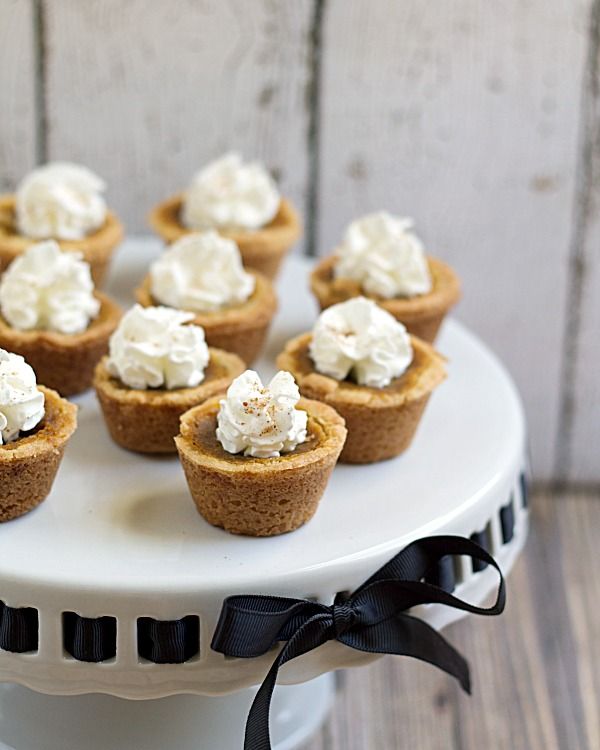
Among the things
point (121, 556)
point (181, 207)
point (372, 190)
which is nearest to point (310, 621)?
point (121, 556)

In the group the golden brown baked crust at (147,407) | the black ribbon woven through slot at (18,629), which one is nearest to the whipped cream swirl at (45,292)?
the golden brown baked crust at (147,407)

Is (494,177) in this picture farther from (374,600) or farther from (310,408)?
(374,600)

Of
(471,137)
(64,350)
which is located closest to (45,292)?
(64,350)

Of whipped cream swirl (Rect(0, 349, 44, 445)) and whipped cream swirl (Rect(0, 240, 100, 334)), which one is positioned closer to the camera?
whipped cream swirl (Rect(0, 349, 44, 445))

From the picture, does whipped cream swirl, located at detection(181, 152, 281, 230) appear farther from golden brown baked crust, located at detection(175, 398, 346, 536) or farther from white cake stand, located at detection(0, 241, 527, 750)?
golden brown baked crust, located at detection(175, 398, 346, 536)

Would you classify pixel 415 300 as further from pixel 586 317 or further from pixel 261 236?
pixel 586 317

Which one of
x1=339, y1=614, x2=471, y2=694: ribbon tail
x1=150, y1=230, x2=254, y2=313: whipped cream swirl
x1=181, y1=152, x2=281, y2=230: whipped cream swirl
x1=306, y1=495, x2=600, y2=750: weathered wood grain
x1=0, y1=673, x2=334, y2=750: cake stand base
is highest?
x1=181, y1=152, x2=281, y2=230: whipped cream swirl

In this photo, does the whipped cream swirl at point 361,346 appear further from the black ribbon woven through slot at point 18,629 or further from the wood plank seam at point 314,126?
the wood plank seam at point 314,126

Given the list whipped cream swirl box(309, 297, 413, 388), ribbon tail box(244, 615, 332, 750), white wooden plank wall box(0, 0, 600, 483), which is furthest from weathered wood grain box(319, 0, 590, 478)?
ribbon tail box(244, 615, 332, 750)
